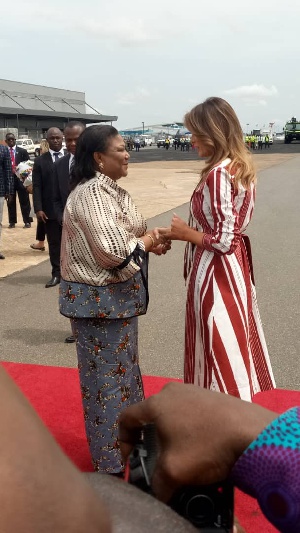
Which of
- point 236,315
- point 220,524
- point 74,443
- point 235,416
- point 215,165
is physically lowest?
point 74,443

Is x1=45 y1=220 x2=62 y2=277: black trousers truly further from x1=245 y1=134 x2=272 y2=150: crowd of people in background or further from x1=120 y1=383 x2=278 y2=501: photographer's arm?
x1=245 y1=134 x2=272 y2=150: crowd of people in background

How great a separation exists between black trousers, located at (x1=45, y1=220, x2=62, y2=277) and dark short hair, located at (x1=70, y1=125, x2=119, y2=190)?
4.05 meters

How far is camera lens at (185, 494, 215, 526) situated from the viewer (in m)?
0.75

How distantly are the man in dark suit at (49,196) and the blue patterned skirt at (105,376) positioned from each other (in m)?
3.97

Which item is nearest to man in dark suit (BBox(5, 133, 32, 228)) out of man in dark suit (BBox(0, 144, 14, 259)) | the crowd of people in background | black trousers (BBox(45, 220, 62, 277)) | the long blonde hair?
man in dark suit (BBox(0, 144, 14, 259))

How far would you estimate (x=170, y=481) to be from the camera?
77 cm

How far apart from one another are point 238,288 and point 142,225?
0.57 metres

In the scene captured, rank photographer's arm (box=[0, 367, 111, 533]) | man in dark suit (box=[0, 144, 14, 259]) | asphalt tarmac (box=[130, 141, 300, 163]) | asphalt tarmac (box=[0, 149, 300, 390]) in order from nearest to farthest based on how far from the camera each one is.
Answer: photographer's arm (box=[0, 367, 111, 533]) → asphalt tarmac (box=[0, 149, 300, 390]) → man in dark suit (box=[0, 144, 14, 259]) → asphalt tarmac (box=[130, 141, 300, 163])

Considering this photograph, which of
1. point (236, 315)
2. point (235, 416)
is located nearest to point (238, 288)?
point (236, 315)

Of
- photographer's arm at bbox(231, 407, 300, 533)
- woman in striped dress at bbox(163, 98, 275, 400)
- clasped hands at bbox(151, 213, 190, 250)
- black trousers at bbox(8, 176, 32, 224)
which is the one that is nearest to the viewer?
photographer's arm at bbox(231, 407, 300, 533)

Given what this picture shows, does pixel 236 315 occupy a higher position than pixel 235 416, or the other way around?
pixel 235 416

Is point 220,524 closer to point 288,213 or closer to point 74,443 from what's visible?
point 74,443

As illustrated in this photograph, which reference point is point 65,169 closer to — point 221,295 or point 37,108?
point 221,295

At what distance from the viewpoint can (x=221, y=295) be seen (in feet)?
8.67
